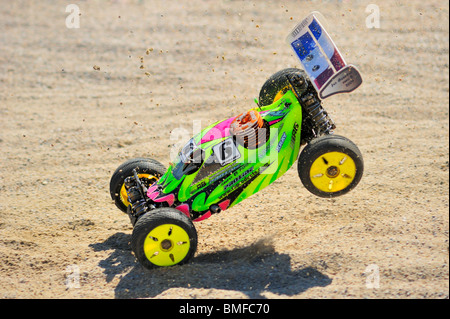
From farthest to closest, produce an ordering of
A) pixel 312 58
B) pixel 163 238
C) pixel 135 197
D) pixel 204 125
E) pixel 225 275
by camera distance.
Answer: pixel 204 125
pixel 135 197
pixel 312 58
pixel 225 275
pixel 163 238

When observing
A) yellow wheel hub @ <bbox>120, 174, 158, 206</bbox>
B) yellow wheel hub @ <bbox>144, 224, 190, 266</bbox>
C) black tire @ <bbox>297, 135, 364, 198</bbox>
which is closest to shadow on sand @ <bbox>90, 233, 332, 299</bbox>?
yellow wheel hub @ <bbox>144, 224, 190, 266</bbox>

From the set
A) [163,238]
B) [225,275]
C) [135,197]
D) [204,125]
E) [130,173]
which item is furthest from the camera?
[204,125]

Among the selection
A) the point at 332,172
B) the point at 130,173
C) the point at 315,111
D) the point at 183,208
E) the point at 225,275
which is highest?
the point at 315,111

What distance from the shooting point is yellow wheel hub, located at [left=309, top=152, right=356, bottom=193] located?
604 cm

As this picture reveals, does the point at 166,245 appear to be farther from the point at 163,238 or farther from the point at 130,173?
the point at 130,173

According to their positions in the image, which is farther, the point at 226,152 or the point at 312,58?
the point at 312,58

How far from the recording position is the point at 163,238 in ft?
19.4

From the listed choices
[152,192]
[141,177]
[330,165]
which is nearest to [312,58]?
[330,165]

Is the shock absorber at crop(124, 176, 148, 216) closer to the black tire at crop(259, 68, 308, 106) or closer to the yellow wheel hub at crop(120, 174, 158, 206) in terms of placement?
the yellow wheel hub at crop(120, 174, 158, 206)

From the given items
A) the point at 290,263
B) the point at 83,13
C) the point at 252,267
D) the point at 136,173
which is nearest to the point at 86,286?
the point at 136,173

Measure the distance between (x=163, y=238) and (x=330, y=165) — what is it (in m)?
2.13

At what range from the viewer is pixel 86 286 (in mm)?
6090

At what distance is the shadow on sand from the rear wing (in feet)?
6.86

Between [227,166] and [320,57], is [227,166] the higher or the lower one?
the lower one
